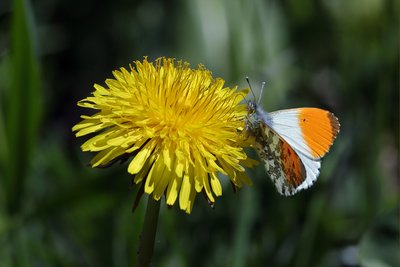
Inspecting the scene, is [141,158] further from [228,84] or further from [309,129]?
[228,84]

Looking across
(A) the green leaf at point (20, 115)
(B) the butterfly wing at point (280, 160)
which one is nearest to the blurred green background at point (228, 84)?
(A) the green leaf at point (20, 115)

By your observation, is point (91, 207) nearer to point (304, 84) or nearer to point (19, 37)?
point (19, 37)

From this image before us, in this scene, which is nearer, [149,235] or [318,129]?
[149,235]

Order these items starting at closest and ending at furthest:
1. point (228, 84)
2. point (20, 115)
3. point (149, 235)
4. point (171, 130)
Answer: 1. point (149, 235)
2. point (171, 130)
3. point (20, 115)
4. point (228, 84)

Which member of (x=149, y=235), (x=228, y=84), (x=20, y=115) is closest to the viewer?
(x=149, y=235)

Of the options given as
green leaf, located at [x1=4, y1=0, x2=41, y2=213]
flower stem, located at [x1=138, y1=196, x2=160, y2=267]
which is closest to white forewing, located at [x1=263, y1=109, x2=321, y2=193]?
flower stem, located at [x1=138, y1=196, x2=160, y2=267]

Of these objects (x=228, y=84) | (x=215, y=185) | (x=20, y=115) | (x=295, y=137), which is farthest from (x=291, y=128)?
(x=228, y=84)

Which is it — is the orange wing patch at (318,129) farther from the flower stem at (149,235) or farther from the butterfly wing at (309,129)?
the flower stem at (149,235)
